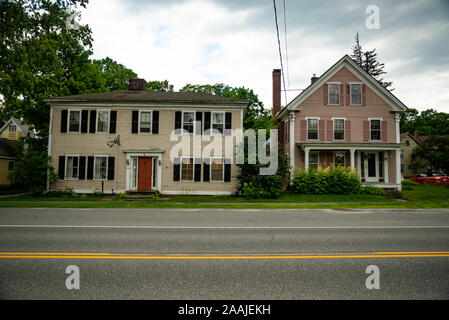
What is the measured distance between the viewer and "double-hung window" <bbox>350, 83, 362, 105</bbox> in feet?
72.6

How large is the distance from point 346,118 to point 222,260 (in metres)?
20.9

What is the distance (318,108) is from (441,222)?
48.0ft

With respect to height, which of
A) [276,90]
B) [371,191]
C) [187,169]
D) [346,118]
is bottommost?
[371,191]

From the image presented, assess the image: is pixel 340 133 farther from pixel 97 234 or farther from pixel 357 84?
pixel 97 234

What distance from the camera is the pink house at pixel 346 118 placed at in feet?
71.8

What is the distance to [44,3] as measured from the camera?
41.4 ft

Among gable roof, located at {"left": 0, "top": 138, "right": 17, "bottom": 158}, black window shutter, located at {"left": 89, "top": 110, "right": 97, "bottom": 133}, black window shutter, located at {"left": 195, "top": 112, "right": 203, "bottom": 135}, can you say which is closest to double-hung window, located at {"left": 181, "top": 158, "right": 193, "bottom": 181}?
black window shutter, located at {"left": 195, "top": 112, "right": 203, "bottom": 135}

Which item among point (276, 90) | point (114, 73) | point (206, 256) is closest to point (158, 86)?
point (114, 73)

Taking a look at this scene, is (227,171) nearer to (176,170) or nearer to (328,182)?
(176,170)

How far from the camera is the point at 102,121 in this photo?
63.8 ft

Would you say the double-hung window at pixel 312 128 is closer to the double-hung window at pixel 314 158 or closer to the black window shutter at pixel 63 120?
the double-hung window at pixel 314 158

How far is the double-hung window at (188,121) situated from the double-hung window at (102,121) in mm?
5921

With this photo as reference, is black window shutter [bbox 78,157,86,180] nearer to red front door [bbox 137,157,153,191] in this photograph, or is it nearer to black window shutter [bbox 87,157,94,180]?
black window shutter [bbox 87,157,94,180]
